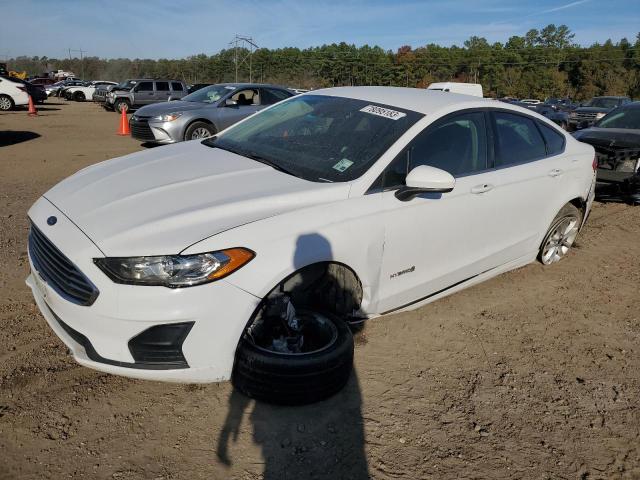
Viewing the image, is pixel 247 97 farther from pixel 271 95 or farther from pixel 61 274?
pixel 61 274

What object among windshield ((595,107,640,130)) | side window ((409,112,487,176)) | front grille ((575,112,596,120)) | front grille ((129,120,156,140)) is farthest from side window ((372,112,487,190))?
front grille ((575,112,596,120))

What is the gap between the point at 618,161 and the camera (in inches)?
297

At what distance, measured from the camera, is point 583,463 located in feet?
8.19

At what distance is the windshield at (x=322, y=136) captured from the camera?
3146 mm

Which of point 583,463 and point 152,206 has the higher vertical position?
point 152,206

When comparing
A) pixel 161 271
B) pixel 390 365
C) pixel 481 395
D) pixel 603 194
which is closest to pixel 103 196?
pixel 161 271

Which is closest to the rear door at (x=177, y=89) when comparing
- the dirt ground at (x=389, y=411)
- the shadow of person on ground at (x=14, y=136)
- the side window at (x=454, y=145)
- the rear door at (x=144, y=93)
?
the rear door at (x=144, y=93)

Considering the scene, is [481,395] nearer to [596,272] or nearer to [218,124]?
[596,272]

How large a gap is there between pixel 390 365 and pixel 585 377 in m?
1.25

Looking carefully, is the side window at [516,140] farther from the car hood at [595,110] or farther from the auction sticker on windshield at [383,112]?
the car hood at [595,110]

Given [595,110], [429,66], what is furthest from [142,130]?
[429,66]

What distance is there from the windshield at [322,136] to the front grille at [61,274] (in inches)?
53.1

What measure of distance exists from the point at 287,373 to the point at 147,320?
74 cm

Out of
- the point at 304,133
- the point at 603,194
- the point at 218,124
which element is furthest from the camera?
the point at 218,124
